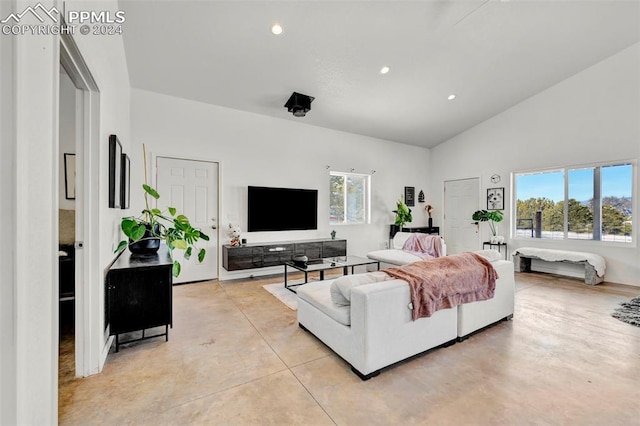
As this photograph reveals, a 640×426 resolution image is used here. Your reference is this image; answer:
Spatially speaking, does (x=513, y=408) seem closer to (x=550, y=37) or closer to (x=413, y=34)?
(x=413, y=34)

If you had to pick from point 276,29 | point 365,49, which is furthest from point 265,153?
point 365,49

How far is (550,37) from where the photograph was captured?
12.8 feet

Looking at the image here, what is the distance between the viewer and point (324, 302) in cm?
245

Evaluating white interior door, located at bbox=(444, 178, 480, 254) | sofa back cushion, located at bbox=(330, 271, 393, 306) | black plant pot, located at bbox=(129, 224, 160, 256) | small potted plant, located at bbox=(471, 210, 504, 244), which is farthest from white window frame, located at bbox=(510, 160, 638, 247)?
black plant pot, located at bbox=(129, 224, 160, 256)

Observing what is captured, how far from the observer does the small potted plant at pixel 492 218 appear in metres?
5.80

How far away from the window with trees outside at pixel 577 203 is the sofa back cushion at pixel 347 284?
5.02 metres

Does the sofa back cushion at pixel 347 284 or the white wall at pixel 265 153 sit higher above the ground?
the white wall at pixel 265 153

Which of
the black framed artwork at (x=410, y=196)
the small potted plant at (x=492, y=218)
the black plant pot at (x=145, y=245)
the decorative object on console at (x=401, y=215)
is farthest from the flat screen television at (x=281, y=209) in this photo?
the small potted plant at (x=492, y=218)

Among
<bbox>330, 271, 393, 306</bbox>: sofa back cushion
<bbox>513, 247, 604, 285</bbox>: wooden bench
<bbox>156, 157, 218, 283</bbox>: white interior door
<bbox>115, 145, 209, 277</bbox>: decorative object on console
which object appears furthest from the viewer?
<bbox>513, 247, 604, 285</bbox>: wooden bench

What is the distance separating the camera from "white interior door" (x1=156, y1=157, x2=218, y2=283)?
4414 mm

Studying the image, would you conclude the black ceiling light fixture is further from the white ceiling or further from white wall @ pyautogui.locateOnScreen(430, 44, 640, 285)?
white wall @ pyautogui.locateOnScreen(430, 44, 640, 285)

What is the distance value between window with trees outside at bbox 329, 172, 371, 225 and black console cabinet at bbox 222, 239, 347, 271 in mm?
822

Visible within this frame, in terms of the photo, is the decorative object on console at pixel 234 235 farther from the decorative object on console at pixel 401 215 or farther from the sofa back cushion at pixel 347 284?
the decorative object on console at pixel 401 215

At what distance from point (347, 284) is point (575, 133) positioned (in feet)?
18.3
